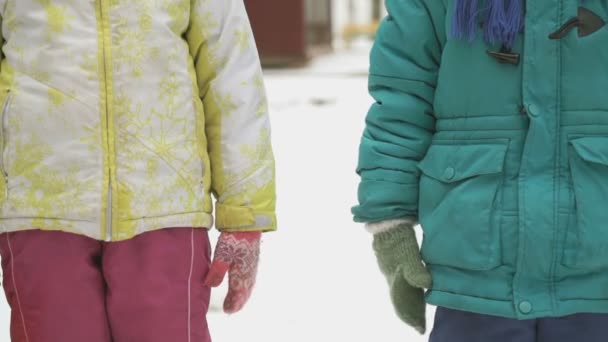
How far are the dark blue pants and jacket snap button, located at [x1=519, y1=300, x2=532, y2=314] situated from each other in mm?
40

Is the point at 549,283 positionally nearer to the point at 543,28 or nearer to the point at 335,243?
the point at 543,28

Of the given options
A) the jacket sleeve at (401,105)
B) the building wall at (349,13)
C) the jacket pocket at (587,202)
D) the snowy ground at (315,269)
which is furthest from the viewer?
the building wall at (349,13)

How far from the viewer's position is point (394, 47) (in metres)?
1.81

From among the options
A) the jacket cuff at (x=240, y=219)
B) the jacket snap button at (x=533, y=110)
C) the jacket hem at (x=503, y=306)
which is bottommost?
the jacket hem at (x=503, y=306)

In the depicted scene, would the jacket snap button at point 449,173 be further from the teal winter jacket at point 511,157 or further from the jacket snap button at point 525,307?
the jacket snap button at point 525,307

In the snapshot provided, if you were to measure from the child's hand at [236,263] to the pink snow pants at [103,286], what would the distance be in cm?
5

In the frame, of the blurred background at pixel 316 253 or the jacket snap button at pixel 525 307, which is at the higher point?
the jacket snap button at pixel 525 307

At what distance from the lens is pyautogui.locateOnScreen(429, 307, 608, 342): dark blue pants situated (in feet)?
5.65

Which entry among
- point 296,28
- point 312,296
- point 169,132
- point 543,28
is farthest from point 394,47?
point 296,28

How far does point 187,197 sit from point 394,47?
424 millimetres

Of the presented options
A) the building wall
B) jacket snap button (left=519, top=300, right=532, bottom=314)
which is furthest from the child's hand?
the building wall

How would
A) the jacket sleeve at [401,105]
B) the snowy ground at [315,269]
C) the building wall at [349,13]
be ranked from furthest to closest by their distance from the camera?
the building wall at [349,13]
the snowy ground at [315,269]
the jacket sleeve at [401,105]

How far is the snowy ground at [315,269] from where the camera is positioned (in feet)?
10.1

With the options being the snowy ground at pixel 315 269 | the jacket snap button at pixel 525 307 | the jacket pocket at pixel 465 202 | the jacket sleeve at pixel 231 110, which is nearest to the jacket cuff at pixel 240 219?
the jacket sleeve at pixel 231 110
